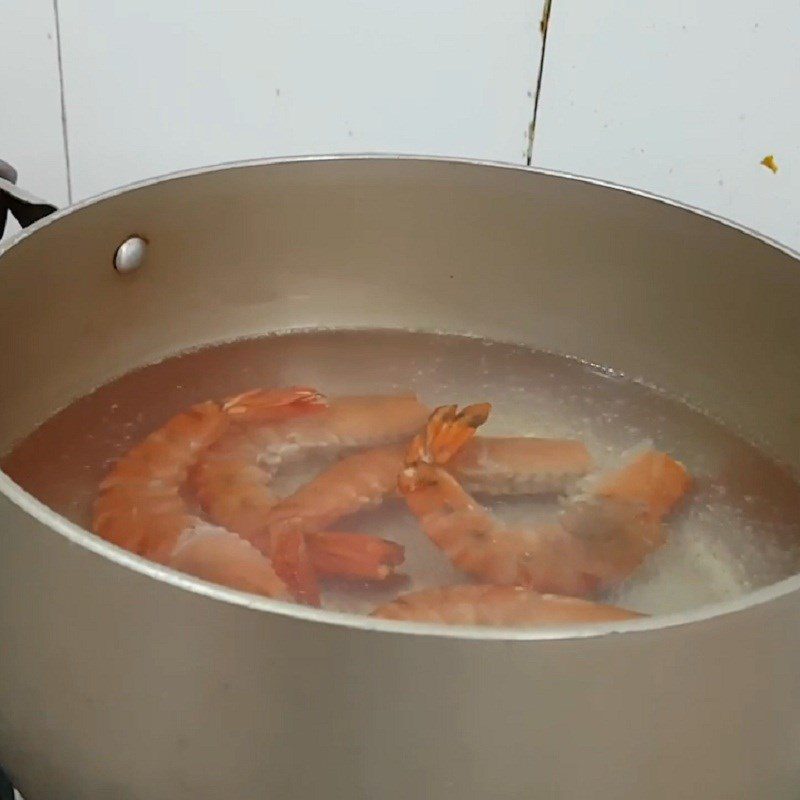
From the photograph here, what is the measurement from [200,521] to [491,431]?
0.79 feet

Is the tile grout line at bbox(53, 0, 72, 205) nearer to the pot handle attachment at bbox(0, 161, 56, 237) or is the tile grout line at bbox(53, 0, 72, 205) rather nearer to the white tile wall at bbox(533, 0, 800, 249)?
the pot handle attachment at bbox(0, 161, 56, 237)

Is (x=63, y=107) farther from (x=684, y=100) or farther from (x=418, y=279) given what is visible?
(x=684, y=100)

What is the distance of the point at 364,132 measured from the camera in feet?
2.80

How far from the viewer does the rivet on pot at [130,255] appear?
29.5 inches

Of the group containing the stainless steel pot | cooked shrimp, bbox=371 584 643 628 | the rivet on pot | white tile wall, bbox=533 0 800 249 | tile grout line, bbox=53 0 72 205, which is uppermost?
white tile wall, bbox=533 0 800 249

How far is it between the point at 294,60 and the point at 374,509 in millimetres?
352

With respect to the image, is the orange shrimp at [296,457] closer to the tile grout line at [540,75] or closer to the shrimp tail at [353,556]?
the shrimp tail at [353,556]

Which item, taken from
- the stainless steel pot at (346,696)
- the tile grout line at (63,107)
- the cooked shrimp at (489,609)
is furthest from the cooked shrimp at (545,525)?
the tile grout line at (63,107)

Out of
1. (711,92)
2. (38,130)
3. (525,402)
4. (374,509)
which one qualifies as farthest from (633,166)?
(38,130)

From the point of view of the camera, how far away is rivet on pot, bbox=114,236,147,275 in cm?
75

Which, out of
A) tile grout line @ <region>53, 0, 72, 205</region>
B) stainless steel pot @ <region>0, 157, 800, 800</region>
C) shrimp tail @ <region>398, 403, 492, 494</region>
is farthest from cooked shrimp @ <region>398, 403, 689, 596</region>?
tile grout line @ <region>53, 0, 72, 205</region>

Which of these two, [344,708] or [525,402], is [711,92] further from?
[344,708]

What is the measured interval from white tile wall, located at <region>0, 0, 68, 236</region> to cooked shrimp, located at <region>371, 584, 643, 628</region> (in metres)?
0.56

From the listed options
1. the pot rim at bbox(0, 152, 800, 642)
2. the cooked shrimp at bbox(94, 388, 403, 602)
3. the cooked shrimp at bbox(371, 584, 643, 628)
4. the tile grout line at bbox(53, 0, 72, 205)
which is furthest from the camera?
the tile grout line at bbox(53, 0, 72, 205)
